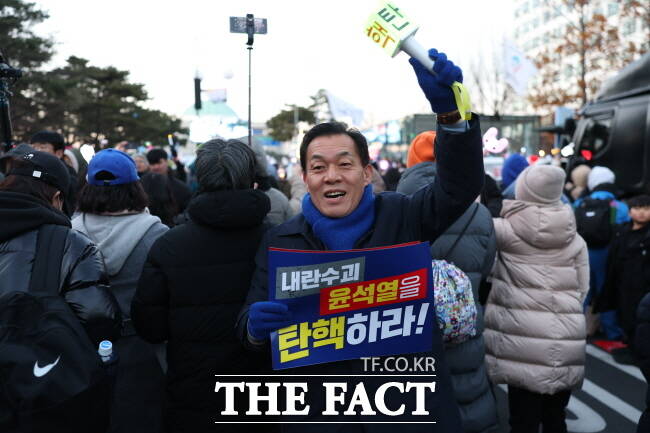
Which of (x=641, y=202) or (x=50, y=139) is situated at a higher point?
→ (x=50, y=139)

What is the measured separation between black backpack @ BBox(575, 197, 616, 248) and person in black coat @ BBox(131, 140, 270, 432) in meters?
4.93

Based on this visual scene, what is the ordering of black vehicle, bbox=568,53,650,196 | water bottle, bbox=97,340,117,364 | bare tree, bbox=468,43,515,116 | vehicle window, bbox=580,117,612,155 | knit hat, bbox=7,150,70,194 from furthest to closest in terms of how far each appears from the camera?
bare tree, bbox=468,43,515,116 < vehicle window, bbox=580,117,612,155 < black vehicle, bbox=568,53,650,196 < knit hat, bbox=7,150,70,194 < water bottle, bbox=97,340,117,364

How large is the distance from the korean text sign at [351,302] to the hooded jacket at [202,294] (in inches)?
22.9

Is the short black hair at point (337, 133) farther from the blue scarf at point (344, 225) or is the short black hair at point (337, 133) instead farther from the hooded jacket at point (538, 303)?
the hooded jacket at point (538, 303)

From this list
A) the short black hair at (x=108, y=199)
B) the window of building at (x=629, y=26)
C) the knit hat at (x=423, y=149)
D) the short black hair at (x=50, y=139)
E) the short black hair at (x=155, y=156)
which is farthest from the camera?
the window of building at (x=629, y=26)

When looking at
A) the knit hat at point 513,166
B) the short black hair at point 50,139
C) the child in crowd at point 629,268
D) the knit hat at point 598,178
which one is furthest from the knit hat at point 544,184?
the knit hat at point 598,178

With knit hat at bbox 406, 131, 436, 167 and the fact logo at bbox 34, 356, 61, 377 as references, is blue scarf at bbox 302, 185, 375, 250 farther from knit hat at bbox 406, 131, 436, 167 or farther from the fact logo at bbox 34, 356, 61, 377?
knit hat at bbox 406, 131, 436, 167

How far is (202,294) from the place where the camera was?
238 cm

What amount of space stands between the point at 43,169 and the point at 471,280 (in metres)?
1.97

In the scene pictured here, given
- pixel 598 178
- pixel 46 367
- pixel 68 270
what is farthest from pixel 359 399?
pixel 598 178

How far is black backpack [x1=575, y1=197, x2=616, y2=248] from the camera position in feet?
20.5

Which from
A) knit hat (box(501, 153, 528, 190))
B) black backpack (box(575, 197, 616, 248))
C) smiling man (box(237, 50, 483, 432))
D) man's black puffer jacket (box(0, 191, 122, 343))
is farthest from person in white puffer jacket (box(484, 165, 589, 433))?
black backpack (box(575, 197, 616, 248))

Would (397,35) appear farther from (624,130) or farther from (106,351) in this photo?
(624,130)

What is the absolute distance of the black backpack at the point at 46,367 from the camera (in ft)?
5.75
